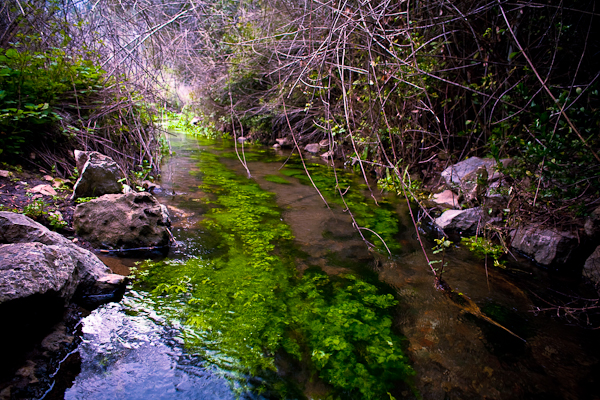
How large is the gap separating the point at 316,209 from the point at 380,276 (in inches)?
72.3

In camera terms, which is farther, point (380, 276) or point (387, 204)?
point (387, 204)

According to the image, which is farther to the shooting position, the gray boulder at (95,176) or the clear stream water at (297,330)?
the gray boulder at (95,176)

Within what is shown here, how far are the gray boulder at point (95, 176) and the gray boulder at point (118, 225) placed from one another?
61 cm

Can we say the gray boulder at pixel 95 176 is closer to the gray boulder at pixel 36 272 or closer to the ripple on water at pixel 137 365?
the gray boulder at pixel 36 272

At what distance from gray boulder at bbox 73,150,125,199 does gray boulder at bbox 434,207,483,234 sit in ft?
12.9

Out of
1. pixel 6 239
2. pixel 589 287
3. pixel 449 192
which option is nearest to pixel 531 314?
pixel 589 287

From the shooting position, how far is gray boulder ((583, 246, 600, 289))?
2854mm

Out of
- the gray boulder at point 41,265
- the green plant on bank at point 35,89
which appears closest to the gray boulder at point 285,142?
the green plant on bank at point 35,89

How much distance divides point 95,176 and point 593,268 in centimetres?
511

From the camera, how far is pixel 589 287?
2867 mm

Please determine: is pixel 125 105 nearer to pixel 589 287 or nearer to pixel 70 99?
pixel 70 99

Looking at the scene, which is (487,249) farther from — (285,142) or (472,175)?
(285,142)

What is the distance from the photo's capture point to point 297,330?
2246 millimetres

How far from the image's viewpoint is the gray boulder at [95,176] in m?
3.68
